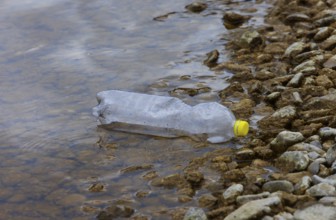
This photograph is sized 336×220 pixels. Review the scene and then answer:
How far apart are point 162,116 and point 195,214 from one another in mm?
1444

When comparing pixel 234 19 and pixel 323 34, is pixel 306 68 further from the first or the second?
pixel 234 19

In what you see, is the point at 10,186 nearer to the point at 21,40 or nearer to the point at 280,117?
the point at 280,117

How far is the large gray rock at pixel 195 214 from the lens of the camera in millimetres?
3463

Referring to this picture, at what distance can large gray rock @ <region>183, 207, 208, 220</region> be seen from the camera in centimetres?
346

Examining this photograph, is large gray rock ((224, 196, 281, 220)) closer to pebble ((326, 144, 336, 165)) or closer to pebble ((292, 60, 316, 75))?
pebble ((326, 144, 336, 165))

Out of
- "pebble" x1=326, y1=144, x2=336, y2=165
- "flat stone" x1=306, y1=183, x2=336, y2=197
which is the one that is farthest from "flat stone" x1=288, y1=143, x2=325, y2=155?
"flat stone" x1=306, y1=183, x2=336, y2=197

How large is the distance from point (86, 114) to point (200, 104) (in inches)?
32.4

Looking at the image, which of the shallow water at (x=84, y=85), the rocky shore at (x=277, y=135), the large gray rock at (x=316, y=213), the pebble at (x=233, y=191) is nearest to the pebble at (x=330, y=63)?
the rocky shore at (x=277, y=135)

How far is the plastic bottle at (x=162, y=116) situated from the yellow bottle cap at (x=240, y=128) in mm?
28

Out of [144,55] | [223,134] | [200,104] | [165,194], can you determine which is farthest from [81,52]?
[165,194]

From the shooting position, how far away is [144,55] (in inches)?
246

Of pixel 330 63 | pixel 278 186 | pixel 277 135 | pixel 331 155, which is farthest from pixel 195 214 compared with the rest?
pixel 330 63

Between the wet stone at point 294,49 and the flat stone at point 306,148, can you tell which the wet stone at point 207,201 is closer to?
the flat stone at point 306,148

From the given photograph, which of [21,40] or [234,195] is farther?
[21,40]
